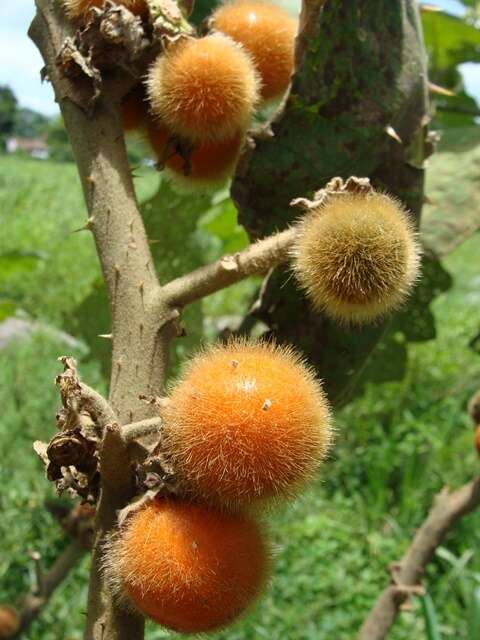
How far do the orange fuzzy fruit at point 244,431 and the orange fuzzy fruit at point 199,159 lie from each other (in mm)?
402

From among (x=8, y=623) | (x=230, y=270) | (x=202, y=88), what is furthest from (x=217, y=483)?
(x=8, y=623)

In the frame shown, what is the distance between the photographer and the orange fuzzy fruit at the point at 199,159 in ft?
3.59

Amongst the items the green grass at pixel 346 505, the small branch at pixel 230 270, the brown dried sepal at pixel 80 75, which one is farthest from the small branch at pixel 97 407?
the green grass at pixel 346 505

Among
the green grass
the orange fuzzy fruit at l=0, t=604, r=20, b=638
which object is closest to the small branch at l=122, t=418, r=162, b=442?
the orange fuzzy fruit at l=0, t=604, r=20, b=638

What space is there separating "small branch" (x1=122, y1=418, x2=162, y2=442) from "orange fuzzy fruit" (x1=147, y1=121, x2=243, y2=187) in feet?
1.41

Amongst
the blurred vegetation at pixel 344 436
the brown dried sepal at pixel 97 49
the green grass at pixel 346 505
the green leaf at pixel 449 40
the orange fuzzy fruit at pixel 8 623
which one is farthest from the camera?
the green grass at pixel 346 505

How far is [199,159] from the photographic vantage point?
1120 mm

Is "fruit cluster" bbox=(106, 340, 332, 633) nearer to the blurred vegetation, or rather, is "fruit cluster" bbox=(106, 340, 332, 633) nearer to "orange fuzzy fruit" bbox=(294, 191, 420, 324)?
"orange fuzzy fruit" bbox=(294, 191, 420, 324)

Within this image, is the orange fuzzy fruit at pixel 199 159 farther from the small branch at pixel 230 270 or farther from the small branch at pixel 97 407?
the small branch at pixel 97 407

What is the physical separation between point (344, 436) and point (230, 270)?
482cm

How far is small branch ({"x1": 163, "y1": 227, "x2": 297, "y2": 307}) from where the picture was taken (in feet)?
2.77

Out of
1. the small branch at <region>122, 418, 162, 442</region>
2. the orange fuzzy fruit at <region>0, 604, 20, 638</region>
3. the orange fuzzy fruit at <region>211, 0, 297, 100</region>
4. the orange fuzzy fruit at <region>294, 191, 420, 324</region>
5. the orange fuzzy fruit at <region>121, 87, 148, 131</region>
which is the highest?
the orange fuzzy fruit at <region>211, 0, 297, 100</region>

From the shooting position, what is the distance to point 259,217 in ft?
3.81

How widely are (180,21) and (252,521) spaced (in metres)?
0.64
